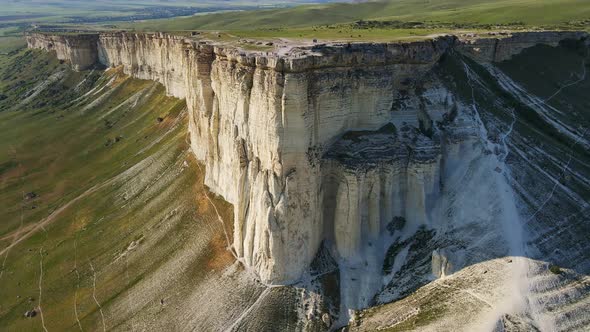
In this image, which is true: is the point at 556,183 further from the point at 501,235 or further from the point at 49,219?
the point at 49,219

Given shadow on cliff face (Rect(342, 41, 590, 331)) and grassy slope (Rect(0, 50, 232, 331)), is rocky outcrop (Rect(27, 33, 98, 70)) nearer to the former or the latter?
grassy slope (Rect(0, 50, 232, 331))

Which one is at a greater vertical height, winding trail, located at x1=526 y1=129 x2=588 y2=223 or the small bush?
winding trail, located at x1=526 y1=129 x2=588 y2=223

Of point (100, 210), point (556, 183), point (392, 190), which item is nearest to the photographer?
point (392, 190)

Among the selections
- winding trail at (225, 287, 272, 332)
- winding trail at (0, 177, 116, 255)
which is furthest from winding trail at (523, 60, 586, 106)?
winding trail at (0, 177, 116, 255)

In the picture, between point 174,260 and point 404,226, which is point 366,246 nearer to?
point 404,226

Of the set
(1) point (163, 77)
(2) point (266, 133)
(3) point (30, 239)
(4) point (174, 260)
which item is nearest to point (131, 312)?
(4) point (174, 260)

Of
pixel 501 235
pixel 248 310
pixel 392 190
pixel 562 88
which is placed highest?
pixel 562 88

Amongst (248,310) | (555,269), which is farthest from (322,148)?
(555,269)
